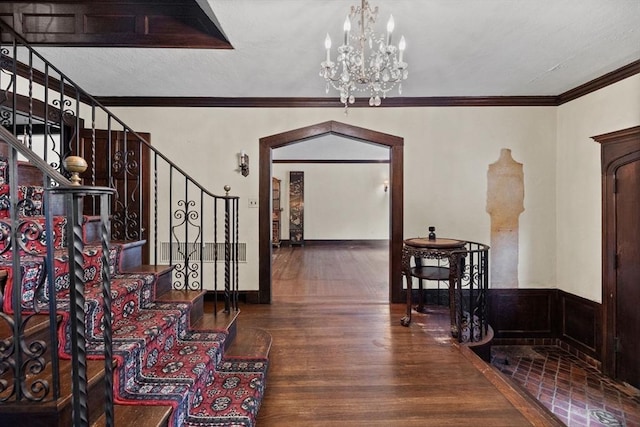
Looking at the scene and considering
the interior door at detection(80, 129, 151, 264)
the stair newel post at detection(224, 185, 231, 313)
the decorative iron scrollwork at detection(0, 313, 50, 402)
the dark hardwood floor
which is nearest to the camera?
the decorative iron scrollwork at detection(0, 313, 50, 402)

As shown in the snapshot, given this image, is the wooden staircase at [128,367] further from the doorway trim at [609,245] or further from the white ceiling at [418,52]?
the doorway trim at [609,245]

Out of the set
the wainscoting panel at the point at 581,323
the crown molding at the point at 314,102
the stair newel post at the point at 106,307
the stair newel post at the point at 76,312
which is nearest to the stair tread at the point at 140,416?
the stair newel post at the point at 106,307

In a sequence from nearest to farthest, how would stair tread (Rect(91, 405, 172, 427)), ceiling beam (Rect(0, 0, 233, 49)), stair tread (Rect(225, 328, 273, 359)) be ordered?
stair tread (Rect(91, 405, 172, 427)) → stair tread (Rect(225, 328, 273, 359)) → ceiling beam (Rect(0, 0, 233, 49))

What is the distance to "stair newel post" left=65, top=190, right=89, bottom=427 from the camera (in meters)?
1.19

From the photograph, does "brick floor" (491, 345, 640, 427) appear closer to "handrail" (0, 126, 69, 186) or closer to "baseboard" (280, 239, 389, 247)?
"handrail" (0, 126, 69, 186)

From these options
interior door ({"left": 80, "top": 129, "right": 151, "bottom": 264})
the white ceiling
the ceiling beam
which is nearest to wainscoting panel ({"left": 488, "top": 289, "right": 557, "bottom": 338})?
the white ceiling

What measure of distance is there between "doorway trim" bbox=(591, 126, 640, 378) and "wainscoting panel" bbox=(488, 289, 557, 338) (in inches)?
27.9

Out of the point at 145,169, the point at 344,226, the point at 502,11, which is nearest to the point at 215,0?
the point at 502,11

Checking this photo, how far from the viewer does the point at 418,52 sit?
318cm

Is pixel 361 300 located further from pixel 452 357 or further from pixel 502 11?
pixel 502 11

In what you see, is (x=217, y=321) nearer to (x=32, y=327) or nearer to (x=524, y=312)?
(x=32, y=327)

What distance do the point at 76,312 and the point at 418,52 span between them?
3199mm

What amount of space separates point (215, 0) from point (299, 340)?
2.85m

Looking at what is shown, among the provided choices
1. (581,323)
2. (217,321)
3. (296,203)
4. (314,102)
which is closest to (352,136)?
(314,102)
